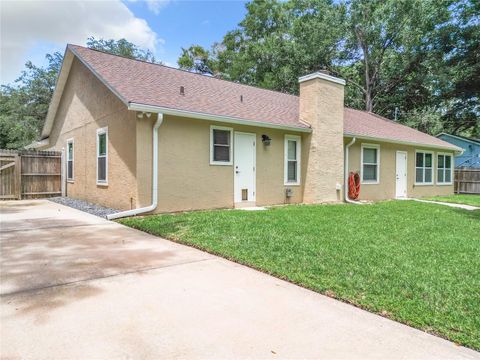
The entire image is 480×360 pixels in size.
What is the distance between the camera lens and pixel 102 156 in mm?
10180

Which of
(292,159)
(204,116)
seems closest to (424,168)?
(292,159)

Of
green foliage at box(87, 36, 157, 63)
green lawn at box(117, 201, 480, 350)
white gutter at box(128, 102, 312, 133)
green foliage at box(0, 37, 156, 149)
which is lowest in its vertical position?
green lawn at box(117, 201, 480, 350)

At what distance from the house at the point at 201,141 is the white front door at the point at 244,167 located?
30 mm

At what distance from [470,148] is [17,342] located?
26035mm

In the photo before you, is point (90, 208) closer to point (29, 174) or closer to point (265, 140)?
point (29, 174)

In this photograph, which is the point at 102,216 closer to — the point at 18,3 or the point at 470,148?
the point at 18,3

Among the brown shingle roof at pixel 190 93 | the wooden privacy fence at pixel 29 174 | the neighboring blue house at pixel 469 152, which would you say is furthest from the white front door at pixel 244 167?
the neighboring blue house at pixel 469 152

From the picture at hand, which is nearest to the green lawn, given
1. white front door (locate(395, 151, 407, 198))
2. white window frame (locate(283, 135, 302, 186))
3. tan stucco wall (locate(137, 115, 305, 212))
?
tan stucco wall (locate(137, 115, 305, 212))

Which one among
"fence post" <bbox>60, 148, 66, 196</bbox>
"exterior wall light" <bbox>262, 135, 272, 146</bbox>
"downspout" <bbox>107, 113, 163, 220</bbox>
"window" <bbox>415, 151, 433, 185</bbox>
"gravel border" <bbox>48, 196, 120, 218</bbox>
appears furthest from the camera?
"window" <bbox>415, 151, 433, 185</bbox>

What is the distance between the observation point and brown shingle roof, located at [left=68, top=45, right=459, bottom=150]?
8758 mm

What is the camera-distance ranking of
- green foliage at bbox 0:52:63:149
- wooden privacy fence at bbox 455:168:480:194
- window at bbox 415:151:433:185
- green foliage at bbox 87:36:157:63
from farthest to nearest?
1. green foliage at bbox 87:36:157:63
2. green foliage at bbox 0:52:63:149
3. wooden privacy fence at bbox 455:168:480:194
4. window at bbox 415:151:433:185

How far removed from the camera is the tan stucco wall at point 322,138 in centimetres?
1107

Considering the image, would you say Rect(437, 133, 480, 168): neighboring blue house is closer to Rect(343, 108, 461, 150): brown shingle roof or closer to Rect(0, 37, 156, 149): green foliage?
Rect(343, 108, 461, 150): brown shingle roof

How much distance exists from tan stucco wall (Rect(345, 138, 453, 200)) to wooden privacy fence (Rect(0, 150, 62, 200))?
11.3 m
